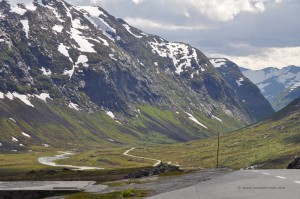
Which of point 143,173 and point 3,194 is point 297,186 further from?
point 143,173

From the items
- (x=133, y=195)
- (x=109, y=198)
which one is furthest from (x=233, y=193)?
(x=109, y=198)

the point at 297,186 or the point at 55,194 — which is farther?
the point at 55,194

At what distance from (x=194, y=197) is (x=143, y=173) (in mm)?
80116

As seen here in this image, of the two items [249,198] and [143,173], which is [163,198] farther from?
[143,173]

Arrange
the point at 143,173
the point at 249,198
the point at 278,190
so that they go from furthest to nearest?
the point at 143,173 < the point at 278,190 < the point at 249,198

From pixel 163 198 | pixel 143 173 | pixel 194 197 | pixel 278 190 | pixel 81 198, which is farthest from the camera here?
pixel 143 173

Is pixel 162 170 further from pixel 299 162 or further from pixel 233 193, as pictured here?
pixel 233 193

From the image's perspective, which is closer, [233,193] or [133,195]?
→ [233,193]

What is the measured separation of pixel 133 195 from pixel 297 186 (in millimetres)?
23245

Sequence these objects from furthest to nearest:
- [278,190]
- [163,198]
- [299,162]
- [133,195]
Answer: [299,162]
[133,195]
[163,198]
[278,190]

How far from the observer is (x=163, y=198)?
37062mm

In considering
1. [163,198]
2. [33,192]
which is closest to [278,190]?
[163,198]

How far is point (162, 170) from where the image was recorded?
11544 cm

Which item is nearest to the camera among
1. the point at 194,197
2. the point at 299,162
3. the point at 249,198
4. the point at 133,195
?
the point at 249,198
